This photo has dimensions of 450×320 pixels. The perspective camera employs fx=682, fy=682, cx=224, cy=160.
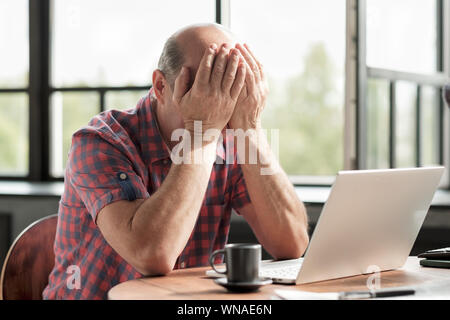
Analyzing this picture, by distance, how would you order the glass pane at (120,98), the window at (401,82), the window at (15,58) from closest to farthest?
1. the window at (401,82)
2. the glass pane at (120,98)
3. the window at (15,58)

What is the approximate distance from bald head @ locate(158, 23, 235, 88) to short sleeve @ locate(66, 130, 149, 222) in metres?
0.22

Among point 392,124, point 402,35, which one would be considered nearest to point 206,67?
point 392,124

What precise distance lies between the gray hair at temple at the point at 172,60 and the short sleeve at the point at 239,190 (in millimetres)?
318

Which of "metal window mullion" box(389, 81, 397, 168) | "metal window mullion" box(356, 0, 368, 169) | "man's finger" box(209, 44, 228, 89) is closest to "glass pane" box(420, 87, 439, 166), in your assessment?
"metal window mullion" box(389, 81, 397, 168)

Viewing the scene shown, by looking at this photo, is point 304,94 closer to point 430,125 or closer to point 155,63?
point 155,63

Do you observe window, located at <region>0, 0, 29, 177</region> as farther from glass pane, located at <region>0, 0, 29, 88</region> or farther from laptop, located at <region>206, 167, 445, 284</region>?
laptop, located at <region>206, 167, 445, 284</region>

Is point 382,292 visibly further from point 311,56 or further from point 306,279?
point 311,56

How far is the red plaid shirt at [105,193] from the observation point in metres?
1.46

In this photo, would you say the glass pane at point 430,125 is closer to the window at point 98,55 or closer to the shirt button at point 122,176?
the window at point 98,55

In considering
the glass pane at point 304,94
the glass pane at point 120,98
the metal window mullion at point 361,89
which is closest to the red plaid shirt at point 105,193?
the metal window mullion at point 361,89

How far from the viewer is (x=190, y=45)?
1532mm

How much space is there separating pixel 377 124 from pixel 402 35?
495 mm
